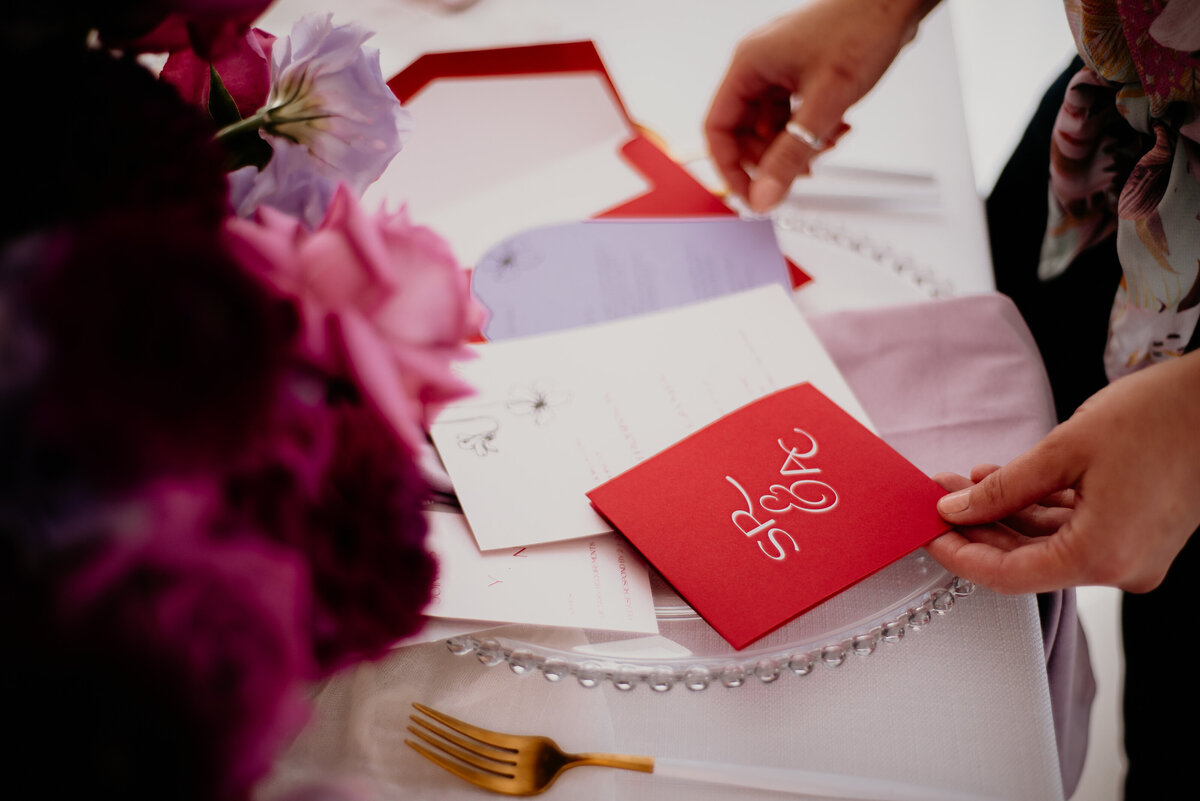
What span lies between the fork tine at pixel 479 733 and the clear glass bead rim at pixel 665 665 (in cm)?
3

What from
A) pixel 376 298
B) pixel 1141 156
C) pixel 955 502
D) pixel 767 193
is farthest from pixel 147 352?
pixel 1141 156

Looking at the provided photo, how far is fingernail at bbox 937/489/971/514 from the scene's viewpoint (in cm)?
49

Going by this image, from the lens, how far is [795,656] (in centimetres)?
46

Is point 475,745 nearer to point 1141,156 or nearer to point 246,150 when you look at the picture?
point 246,150

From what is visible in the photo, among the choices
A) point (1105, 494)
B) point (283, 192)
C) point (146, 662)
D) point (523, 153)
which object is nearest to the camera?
point (146, 662)

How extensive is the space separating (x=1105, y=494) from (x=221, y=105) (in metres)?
0.52

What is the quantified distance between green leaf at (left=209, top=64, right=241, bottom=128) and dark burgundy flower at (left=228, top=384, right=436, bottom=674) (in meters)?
0.22

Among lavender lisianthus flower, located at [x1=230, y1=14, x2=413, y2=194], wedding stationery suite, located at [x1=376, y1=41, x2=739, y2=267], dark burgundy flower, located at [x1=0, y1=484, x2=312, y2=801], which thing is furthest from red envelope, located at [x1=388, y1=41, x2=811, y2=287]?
dark burgundy flower, located at [x1=0, y1=484, x2=312, y2=801]

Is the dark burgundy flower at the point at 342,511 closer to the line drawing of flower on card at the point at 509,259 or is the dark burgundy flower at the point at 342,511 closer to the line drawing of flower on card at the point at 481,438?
the line drawing of flower on card at the point at 481,438

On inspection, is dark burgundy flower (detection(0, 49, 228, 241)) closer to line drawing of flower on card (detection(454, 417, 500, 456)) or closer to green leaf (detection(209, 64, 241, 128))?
green leaf (detection(209, 64, 241, 128))

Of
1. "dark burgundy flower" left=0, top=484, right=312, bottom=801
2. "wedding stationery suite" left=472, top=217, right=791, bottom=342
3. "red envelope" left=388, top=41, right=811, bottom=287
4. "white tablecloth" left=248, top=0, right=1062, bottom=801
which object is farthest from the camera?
"red envelope" left=388, top=41, right=811, bottom=287

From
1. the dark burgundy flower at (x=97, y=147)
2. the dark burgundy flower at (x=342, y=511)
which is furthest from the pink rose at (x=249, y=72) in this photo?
the dark burgundy flower at (x=342, y=511)

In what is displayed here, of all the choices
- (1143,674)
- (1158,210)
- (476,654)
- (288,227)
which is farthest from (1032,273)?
(288,227)

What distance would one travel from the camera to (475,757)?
16.9 inches
